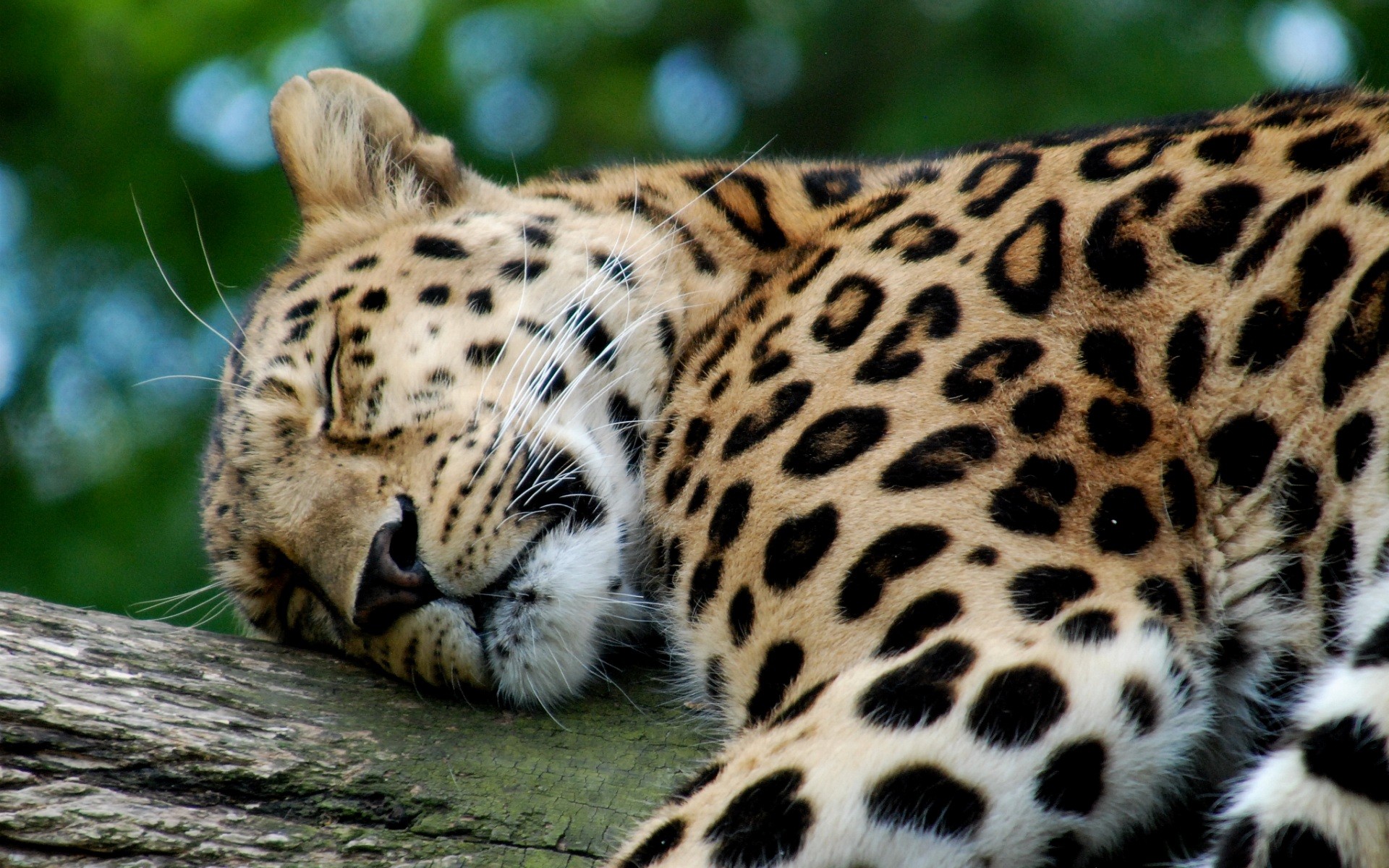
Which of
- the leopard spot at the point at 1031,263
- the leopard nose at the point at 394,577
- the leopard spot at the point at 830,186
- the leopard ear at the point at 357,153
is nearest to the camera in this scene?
the leopard spot at the point at 1031,263

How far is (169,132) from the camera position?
909 cm

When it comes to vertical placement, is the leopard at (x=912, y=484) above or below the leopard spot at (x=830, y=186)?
below

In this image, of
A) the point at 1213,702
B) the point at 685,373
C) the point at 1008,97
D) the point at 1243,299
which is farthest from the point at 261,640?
the point at 1008,97

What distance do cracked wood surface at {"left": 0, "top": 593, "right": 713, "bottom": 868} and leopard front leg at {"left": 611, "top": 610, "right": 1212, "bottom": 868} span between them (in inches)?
23.6

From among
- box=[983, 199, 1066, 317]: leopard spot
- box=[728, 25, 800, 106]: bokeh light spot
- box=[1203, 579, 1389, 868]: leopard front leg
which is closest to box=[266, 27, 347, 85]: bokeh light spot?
box=[728, 25, 800, 106]: bokeh light spot

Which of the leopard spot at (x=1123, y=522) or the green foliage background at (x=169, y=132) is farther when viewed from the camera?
the green foliage background at (x=169, y=132)

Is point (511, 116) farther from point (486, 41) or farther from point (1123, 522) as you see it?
point (1123, 522)

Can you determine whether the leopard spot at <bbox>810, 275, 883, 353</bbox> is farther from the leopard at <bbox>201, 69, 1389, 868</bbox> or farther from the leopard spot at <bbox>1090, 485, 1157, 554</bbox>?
the leopard spot at <bbox>1090, 485, 1157, 554</bbox>

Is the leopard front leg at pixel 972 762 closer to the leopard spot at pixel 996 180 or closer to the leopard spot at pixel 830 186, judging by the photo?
the leopard spot at pixel 996 180

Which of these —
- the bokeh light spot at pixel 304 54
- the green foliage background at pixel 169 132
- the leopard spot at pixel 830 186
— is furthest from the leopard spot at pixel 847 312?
the bokeh light spot at pixel 304 54

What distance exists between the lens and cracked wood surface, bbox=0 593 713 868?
10.7ft

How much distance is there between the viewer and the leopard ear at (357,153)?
4.87 meters

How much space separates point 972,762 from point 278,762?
1.92 meters

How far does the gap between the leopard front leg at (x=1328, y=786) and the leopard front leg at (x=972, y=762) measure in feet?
0.80
